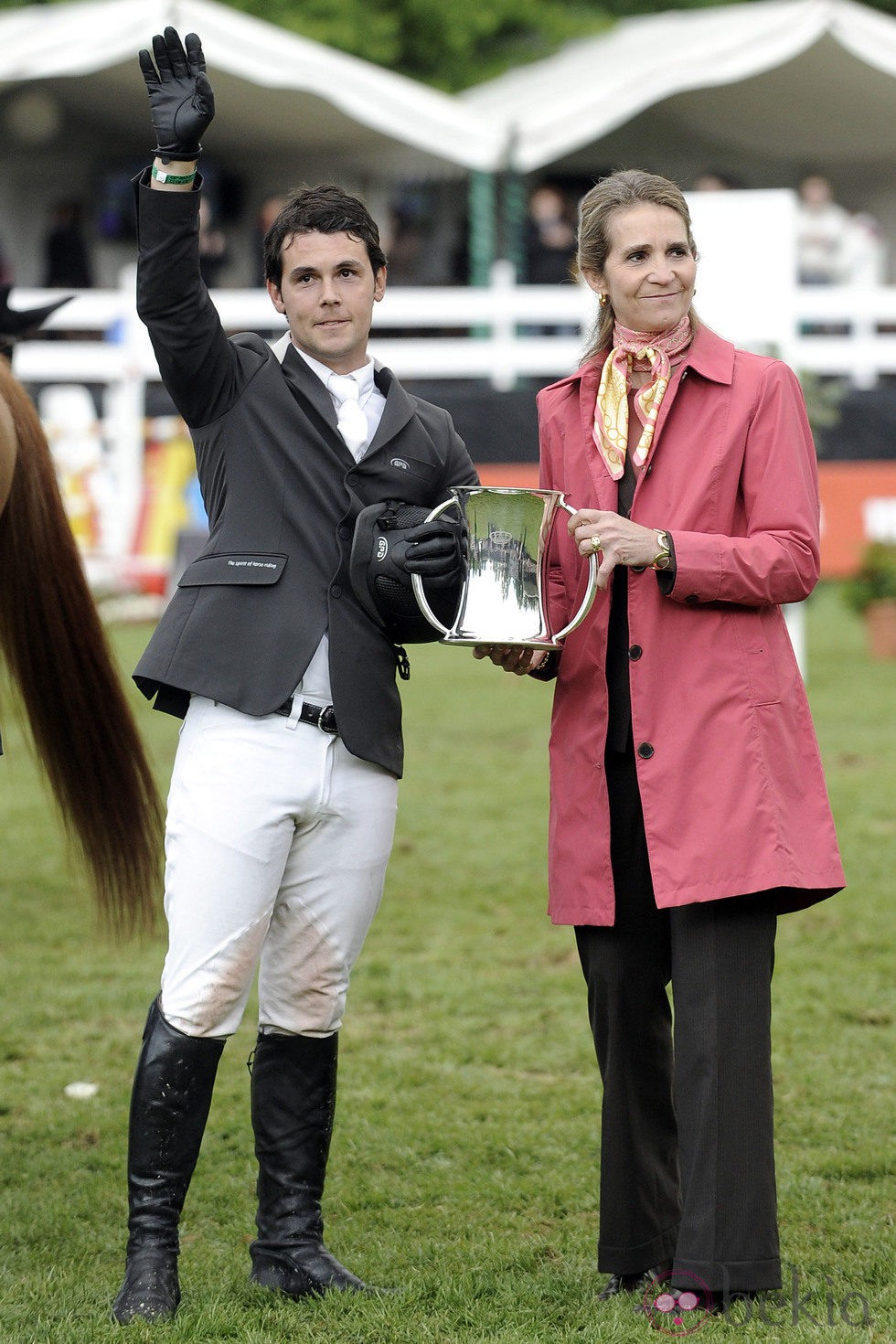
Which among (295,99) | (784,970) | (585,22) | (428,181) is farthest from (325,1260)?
(585,22)

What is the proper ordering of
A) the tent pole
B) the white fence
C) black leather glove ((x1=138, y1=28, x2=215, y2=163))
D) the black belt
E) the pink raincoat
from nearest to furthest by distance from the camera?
1. black leather glove ((x1=138, y1=28, x2=215, y2=163))
2. the pink raincoat
3. the black belt
4. the white fence
5. the tent pole

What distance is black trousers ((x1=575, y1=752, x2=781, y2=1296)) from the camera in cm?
326

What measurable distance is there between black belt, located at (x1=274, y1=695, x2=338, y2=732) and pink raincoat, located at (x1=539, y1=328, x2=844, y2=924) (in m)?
0.48

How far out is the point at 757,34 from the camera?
1688 centimetres

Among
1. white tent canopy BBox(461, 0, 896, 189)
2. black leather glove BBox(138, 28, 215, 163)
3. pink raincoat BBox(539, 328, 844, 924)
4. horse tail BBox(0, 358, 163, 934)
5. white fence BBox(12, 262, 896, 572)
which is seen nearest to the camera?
black leather glove BBox(138, 28, 215, 163)

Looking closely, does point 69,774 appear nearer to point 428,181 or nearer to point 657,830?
point 657,830

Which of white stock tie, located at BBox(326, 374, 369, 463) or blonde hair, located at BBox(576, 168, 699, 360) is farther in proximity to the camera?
white stock tie, located at BBox(326, 374, 369, 463)

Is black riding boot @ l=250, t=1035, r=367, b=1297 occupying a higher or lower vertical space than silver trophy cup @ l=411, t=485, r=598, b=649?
lower

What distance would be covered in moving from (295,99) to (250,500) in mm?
14596

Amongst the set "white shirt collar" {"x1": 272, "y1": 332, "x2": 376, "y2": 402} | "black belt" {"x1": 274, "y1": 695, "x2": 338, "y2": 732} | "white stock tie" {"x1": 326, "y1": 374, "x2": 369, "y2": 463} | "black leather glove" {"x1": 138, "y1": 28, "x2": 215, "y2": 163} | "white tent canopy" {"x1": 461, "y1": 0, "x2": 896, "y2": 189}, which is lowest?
"black belt" {"x1": 274, "y1": 695, "x2": 338, "y2": 732}

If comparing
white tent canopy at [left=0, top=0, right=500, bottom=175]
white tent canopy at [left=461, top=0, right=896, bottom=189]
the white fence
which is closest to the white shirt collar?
the white fence

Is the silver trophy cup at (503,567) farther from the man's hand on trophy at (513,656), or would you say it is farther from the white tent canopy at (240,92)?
the white tent canopy at (240,92)

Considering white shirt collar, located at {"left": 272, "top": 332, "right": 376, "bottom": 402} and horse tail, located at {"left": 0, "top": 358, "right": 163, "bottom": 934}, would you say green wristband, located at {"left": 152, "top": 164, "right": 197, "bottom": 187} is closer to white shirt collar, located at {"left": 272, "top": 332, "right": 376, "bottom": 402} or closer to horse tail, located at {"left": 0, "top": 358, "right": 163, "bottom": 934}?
white shirt collar, located at {"left": 272, "top": 332, "right": 376, "bottom": 402}

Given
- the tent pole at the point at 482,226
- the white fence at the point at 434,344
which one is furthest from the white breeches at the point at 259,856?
the tent pole at the point at 482,226
